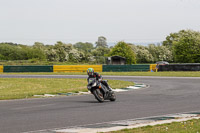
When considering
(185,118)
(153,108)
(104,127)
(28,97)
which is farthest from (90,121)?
(28,97)

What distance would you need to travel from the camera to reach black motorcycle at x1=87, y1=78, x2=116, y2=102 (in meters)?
13.9

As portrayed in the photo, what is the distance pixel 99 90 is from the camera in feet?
46.9

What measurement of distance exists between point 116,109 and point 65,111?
1.67 metres

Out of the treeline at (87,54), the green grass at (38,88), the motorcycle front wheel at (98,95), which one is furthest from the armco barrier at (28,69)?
the treeline at (87,54)

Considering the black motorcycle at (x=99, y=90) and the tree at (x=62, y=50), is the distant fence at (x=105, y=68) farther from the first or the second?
the tree at (x=62, y=50)

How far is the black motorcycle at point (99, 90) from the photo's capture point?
1386 cm

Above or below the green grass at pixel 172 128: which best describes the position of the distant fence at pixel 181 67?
above

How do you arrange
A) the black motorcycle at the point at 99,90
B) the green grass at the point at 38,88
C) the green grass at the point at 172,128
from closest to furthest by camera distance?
1. the green grass at the point at 172,128
2. the black motorcycle at the point at 99,90
3. the green grass at the point at 38,88

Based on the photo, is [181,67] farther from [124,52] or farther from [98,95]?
[124,52]

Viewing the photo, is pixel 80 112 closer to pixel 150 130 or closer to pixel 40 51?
pixel 150 130

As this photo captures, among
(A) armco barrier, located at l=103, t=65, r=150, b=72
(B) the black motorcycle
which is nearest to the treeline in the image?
(A) armco barrier, located at l=103, t=65, r=150, b=72

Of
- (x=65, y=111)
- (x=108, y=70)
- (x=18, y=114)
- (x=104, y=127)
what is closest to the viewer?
(x=104, y=127)

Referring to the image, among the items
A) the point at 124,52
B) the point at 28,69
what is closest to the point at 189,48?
the point at 124,52

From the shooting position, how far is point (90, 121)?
9133 millimetres
